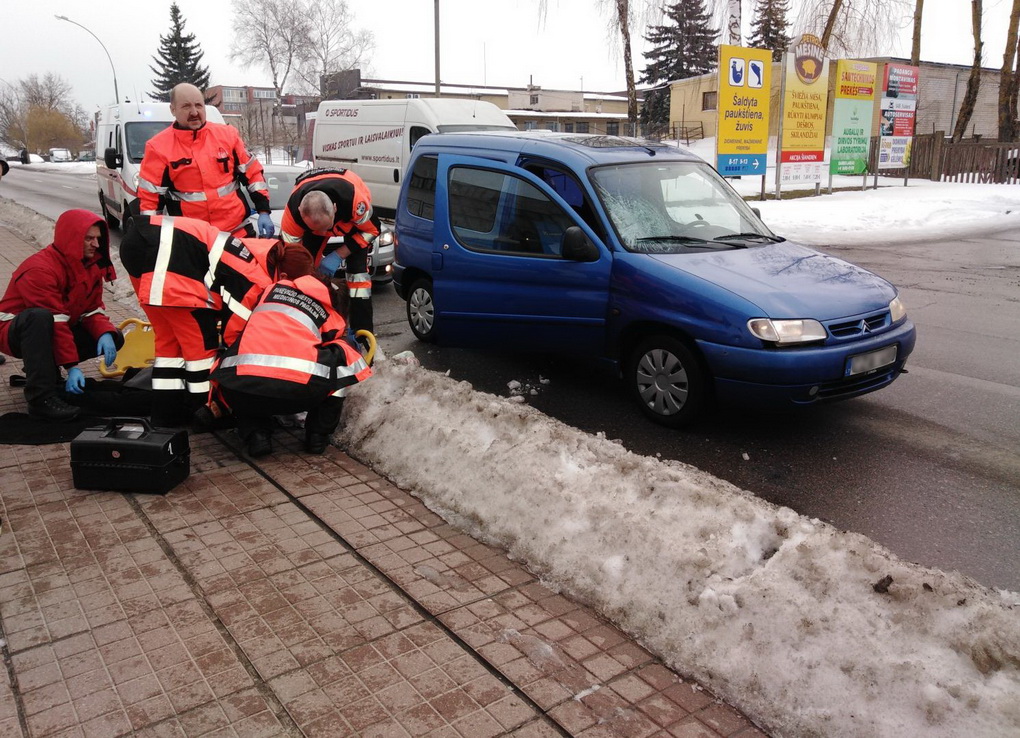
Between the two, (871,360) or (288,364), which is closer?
(288,364)

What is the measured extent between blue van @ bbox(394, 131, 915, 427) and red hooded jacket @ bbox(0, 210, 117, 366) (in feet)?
8.63

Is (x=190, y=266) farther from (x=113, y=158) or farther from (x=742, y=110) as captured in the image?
(x=742, y=110)

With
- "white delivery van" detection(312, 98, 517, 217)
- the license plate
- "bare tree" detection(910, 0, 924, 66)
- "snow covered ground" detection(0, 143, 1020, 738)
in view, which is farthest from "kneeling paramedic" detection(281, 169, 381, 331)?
"bare tree" detection(910, 0, 924, 66)

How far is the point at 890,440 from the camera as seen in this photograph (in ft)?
17.6

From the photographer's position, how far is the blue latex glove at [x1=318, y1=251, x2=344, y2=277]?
6.59 m

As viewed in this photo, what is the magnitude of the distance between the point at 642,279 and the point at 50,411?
13.3 ft

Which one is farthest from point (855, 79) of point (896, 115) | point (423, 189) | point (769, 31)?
point (769, 31)

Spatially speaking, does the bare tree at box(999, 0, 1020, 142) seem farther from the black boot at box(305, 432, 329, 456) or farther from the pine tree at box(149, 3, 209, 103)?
the pine tree at box(149, 3, 209, 103)

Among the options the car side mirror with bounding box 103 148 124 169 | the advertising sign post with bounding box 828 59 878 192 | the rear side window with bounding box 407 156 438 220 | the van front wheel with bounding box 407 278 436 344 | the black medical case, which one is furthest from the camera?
the advertising sign post with bounding box 828 59 878 192

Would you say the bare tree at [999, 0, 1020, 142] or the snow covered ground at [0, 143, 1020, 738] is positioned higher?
the bare tree at [999, 0, 1020, 142]

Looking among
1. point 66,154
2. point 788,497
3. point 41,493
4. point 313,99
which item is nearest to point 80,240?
point 41,493

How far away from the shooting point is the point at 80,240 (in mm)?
5695

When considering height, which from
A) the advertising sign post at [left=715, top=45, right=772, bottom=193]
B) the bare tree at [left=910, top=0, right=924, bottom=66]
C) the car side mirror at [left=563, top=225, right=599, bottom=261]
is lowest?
the car side mirror at [left=563, top=225, right=599, bottom=261]

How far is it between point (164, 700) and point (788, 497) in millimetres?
3271
